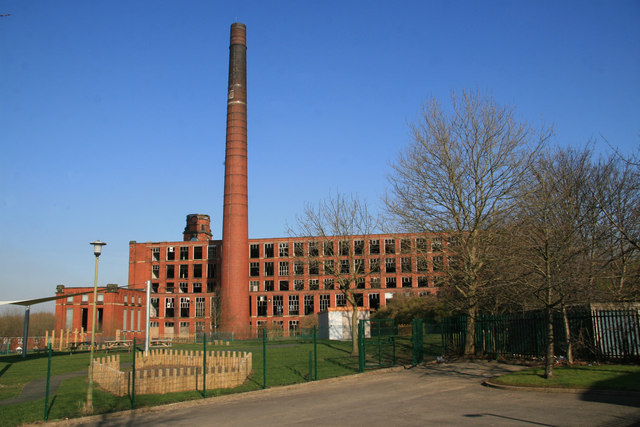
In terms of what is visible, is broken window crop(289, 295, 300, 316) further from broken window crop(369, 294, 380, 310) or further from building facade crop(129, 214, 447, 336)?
broken window crop(369, 294, 380, 310)

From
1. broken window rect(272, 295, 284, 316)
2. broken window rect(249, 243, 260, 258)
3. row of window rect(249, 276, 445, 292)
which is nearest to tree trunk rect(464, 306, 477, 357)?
row of window rect(249, 276, 445, 292)

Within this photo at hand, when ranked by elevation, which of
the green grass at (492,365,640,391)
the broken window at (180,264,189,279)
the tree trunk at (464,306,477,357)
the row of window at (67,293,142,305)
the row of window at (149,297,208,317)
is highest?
the broken window at (180,264,189,279)

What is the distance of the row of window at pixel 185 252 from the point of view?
271 feet

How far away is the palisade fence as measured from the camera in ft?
63.9

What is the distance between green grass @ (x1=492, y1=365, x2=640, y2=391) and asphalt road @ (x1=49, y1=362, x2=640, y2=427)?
657mm

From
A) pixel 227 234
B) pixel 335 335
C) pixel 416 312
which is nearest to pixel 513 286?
pixel 335 335

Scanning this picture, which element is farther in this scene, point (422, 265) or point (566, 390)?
point (422, 265)

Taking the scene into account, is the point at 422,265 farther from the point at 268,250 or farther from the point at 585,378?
the point at 268,250

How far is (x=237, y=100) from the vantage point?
196 ft

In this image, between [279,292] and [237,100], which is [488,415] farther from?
[279,292]

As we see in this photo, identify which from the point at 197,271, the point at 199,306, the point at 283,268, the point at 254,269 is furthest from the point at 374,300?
the point at 197,271

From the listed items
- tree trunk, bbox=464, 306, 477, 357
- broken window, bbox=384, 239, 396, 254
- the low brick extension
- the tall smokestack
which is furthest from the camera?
the tall smokestack

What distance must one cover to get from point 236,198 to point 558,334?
43.3m

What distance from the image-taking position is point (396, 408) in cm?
1351
